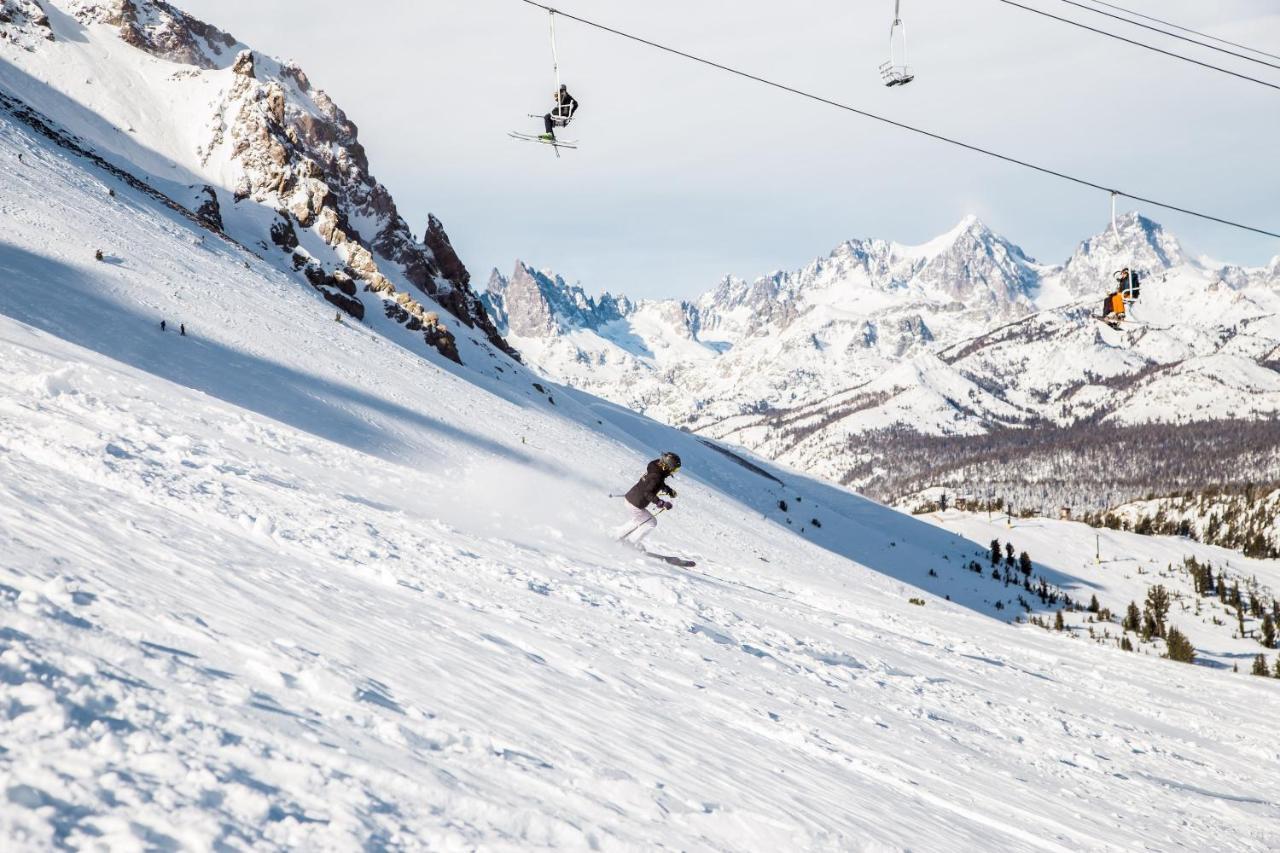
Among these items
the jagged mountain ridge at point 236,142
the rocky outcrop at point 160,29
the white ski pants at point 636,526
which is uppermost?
the rocky outcrop at point 160,29

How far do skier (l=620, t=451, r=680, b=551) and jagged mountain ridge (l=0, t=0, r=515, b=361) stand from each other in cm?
3256

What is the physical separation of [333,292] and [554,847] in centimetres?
4650

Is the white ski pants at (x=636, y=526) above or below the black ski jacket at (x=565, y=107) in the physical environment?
below

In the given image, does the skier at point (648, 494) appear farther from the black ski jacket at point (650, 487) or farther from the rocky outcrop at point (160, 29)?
the rocky outcrop at point (160, 29)

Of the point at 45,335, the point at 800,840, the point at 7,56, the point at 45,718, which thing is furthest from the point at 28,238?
the point at 7,56

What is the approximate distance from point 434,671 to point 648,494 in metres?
12.2

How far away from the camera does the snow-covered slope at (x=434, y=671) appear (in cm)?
385

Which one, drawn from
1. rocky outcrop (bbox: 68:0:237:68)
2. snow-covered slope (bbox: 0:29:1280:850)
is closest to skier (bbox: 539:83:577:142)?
snow-covered slope (bbox: 0:29:1280:850)

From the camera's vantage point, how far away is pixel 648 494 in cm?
1836

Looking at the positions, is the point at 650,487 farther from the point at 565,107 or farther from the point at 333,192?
the point at 333,192

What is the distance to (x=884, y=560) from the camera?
169 feet

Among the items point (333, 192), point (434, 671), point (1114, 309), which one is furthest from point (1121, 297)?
point (333, 192)

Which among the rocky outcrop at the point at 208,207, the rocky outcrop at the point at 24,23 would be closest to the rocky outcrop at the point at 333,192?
the rocky outcrop at the point at 208,207

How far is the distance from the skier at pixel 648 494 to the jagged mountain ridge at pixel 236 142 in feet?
107
